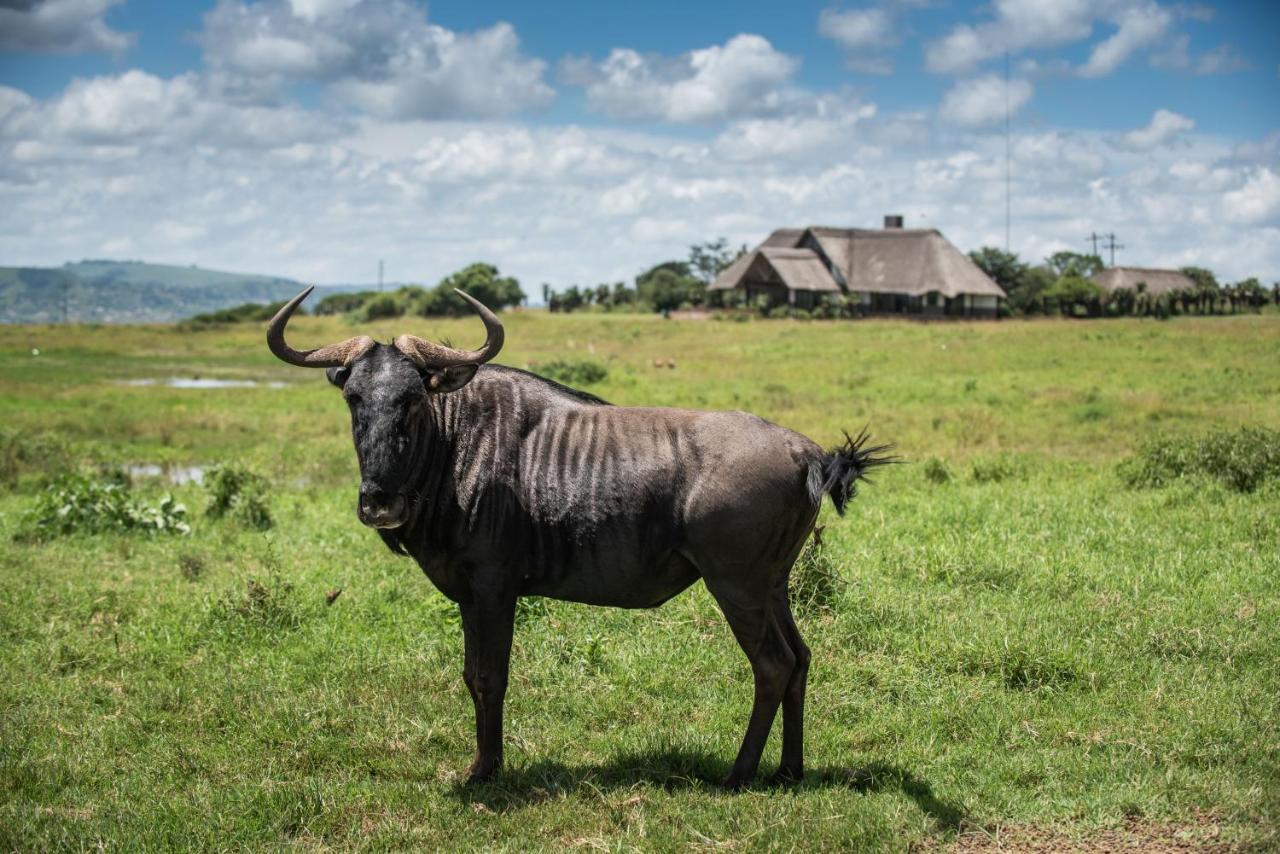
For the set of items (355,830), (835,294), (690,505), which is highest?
(835,294)

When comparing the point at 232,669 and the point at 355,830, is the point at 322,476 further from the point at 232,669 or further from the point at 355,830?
the point at 355,830

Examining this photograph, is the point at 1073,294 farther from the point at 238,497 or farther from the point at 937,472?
the point at 238,497

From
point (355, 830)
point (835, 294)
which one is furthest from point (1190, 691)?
point (835, 294)

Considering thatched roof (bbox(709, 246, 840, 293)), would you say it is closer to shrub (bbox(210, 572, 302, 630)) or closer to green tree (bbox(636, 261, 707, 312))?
green tree (bbox(636, 261, 707, 312))

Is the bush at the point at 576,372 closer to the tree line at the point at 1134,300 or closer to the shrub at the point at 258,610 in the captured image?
the shrub at the point at 258,610

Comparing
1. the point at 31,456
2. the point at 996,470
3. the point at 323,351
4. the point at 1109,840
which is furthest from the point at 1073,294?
the point at 323,351

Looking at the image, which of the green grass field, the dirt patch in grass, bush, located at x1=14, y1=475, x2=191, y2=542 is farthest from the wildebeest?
bush, located at x1=14, y1=475, x2=191, y2=542

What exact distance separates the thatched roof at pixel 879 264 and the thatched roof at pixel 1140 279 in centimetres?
1134

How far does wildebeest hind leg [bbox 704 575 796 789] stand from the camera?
5734 mm

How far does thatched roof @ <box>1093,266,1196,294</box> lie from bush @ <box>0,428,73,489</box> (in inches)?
2481

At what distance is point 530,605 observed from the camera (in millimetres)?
8570

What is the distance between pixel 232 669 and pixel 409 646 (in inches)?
47.4

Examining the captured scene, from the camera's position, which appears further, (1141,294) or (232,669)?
(1141,294)

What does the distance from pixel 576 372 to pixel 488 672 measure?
80.0ft
